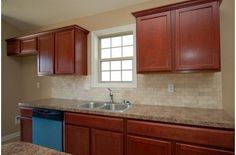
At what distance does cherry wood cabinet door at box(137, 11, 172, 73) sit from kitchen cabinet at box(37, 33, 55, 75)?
5.43 feet

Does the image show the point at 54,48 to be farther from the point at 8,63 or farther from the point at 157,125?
the point at 157,125

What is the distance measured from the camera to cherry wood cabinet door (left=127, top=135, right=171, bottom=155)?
5.80 feet

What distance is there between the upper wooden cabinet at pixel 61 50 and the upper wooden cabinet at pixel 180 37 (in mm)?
1151

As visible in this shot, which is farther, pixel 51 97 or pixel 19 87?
pixel 19 87

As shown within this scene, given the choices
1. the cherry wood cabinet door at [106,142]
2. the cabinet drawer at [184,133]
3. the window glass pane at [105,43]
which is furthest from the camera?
the window glass pane at [105,43]

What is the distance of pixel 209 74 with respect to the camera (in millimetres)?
2232

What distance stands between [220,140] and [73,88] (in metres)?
2.55

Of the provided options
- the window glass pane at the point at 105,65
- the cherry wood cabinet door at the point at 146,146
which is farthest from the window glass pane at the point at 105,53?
the cherry wood cabinet door at the point at 146,146

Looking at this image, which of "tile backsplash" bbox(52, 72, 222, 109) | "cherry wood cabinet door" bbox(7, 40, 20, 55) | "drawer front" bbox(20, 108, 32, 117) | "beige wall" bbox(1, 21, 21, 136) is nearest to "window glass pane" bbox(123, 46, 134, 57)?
"tile backsplash" bbox(52, 72, 222, 109)

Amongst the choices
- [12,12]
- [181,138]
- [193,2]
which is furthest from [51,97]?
[193,2]

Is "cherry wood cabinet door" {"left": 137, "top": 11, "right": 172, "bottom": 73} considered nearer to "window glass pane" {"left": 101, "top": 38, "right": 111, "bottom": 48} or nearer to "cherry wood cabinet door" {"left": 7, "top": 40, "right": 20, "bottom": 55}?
"window glass pane" {"left": 101, "top": 38, "right": 111, "bottom": 48}

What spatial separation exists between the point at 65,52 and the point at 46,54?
0.45 metres

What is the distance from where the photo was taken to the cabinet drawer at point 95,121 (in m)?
2.03

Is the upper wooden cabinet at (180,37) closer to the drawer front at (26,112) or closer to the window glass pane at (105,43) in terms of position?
the window glass pane at (105,43)
